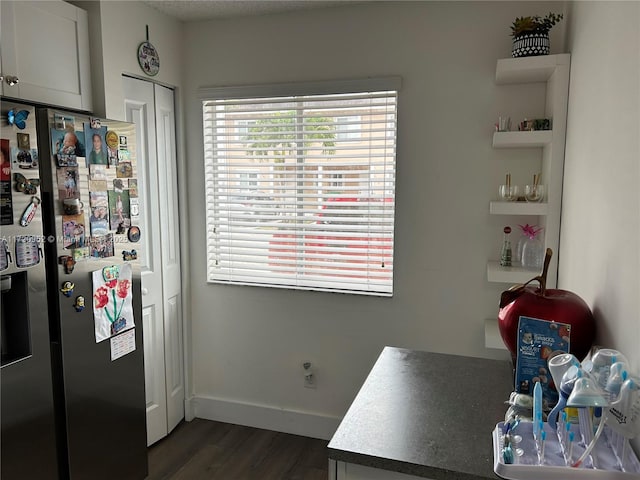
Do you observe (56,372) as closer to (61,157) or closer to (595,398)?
(61,157)

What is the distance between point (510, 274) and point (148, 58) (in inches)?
83.1

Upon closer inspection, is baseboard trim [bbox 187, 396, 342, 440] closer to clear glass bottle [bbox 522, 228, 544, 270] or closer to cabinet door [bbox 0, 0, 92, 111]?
clear glass bottle [bbox 522, 228, 544, 270]

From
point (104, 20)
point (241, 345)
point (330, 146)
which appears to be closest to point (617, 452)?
point (330, 146)

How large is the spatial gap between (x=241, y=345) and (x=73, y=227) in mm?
1403

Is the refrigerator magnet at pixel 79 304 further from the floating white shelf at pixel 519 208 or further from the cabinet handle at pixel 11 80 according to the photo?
the floating white shelf at pixel 519 208

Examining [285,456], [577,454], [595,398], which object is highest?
[595,398]

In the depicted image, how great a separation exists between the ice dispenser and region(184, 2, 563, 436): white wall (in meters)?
1.33

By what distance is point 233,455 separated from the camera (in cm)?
276

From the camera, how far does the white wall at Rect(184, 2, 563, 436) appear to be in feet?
8.11

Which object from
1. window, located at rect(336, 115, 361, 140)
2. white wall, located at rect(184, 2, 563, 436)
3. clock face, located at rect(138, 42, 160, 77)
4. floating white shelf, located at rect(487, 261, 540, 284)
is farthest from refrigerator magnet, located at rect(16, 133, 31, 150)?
floating white shelf, located at rect(487, 261, 540, 284)

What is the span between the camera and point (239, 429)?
3039 millimetres

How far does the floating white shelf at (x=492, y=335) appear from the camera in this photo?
2244 mm

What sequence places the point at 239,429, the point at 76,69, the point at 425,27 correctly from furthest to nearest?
the point at 239,429 < the point at 425,27 < the point at 76,69

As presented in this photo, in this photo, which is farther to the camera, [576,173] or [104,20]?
[104,20]
